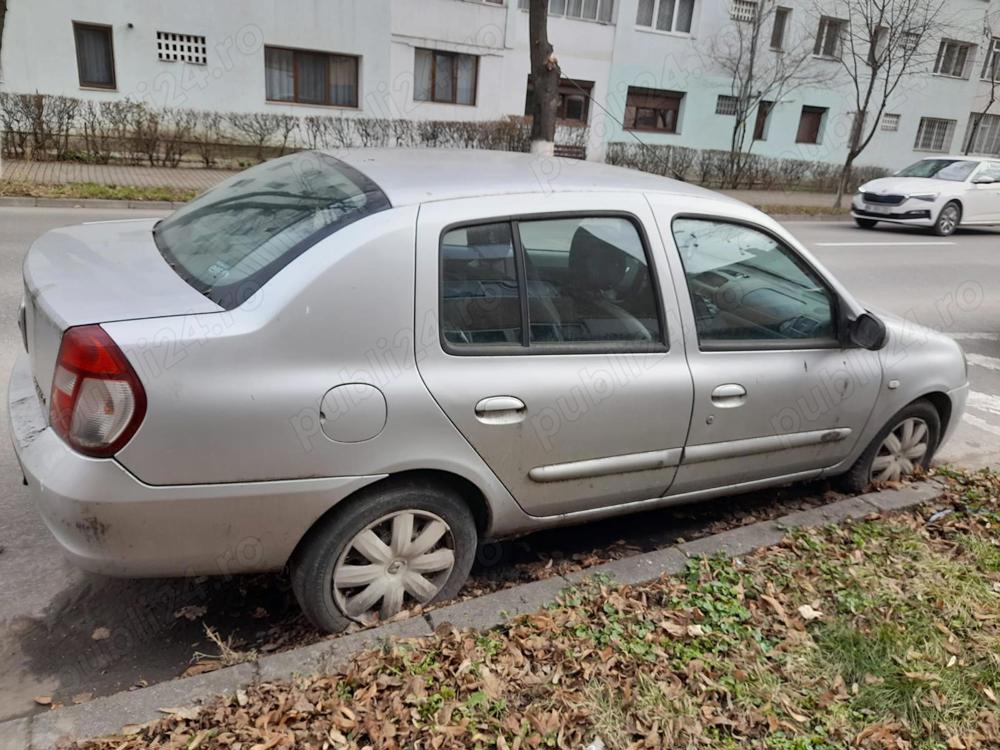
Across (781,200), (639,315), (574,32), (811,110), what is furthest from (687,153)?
(639,315)

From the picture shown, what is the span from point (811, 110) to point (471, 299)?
102 ft

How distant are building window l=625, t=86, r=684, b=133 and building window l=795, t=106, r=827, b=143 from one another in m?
5.82

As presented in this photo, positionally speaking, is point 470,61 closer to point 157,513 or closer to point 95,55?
point 95,55

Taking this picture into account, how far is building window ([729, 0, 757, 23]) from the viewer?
2622 centimetres

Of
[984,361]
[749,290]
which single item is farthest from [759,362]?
[984,361]

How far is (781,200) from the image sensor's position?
73.3 ft

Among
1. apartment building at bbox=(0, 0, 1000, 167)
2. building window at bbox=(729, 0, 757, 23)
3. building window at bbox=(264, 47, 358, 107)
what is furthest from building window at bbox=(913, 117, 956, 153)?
building window at bbox=(264, 47, 358, 107)

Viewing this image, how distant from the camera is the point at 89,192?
1218 cm

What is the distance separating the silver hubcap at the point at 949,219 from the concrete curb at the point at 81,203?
15.9m

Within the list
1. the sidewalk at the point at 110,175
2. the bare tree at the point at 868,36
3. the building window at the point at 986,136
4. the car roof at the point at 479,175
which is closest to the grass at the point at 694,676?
the car roof at the point at 479,175

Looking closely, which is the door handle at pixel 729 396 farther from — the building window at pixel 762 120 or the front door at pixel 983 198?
the building window at pixel 762 120

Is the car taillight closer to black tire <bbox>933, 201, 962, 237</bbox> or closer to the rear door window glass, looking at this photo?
the rear door window glass

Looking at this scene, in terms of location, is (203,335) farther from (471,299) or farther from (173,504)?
(471,299)

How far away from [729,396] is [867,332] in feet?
2.68
